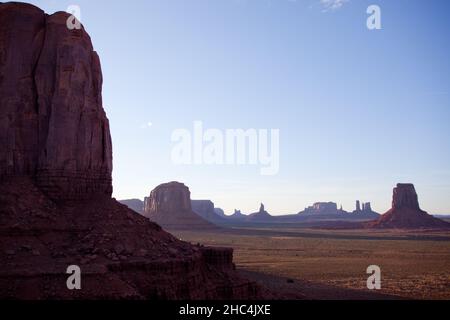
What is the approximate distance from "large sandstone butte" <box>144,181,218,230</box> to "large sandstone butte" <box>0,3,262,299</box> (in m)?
131

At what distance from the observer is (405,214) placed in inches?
6983

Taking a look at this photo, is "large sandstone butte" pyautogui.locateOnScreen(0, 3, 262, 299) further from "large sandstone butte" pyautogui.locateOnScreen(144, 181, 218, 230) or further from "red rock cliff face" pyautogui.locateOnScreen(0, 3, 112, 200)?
"large sandstone butte" pyautogui.locateOnScreen(144, 181, 218, 230)

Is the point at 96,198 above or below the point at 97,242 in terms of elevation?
above

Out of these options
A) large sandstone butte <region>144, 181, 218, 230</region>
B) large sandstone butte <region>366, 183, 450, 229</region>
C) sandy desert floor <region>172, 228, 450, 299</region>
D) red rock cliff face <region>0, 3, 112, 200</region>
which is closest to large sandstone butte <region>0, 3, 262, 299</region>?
red rock cliff face <region>0, 3, 112, 200</region>

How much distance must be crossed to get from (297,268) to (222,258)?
2847cm

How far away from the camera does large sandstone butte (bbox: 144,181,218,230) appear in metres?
162

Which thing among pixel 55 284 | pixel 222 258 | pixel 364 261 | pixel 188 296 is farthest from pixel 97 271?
pixel 364 261

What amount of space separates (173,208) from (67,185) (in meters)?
143

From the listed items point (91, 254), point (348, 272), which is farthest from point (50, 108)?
point (348, 272)

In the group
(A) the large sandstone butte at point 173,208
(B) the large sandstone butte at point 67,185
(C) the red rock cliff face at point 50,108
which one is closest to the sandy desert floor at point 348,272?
(B) the large sandstone butte at point 67,185

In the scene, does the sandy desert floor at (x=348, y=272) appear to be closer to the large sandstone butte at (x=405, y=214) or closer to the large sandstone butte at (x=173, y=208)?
the large sandstone butte at (x=173, y=208)

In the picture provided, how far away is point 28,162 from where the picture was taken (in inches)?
1070

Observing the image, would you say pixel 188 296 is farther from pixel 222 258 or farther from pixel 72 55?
pixel 72 55

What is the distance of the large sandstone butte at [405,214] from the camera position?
172 meters
